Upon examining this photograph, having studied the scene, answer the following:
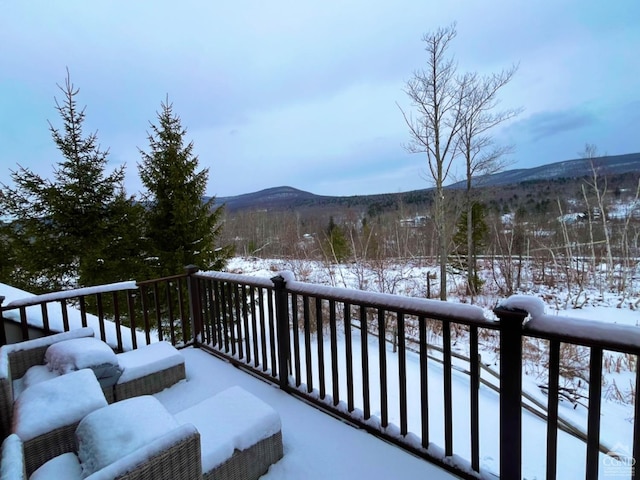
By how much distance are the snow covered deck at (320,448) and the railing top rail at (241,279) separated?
2.73 feet

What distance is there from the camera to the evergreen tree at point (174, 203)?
7.38m

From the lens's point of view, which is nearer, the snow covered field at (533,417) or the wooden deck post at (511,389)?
the wooden deck post at (511,389)

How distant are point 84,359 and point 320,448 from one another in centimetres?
157

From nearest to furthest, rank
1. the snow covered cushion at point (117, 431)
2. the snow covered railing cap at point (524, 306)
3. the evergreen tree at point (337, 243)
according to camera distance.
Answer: the snow covered cushion at point (117, 431), the snow covered railing cap at point (524, 306), the evergreen tree at point (337, 243)

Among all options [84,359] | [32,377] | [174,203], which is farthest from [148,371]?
[174,203]

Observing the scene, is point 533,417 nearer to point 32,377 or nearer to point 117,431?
point 117,431

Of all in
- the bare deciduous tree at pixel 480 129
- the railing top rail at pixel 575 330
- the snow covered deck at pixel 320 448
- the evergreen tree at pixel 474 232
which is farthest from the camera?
the evergreen tree at pixel 474 232

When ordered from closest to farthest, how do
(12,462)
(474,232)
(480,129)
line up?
(12,462)
(480,129)
(474,232)

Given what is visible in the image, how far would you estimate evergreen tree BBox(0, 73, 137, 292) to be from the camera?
6.93 metres

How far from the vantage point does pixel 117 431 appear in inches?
46.3

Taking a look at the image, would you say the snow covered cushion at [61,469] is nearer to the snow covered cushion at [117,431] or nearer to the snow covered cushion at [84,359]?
the snow covered cushion at [117,431]

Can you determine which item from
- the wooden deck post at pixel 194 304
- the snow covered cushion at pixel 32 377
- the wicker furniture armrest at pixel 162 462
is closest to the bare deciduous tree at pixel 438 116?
the wooden deck post at pixel 194 304

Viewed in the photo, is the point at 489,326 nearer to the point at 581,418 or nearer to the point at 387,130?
the point at 581,418

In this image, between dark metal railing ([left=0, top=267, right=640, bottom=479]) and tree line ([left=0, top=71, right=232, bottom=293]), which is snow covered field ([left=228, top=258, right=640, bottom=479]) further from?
tree line ([left=0, top=71, right=232, bottom=293])
